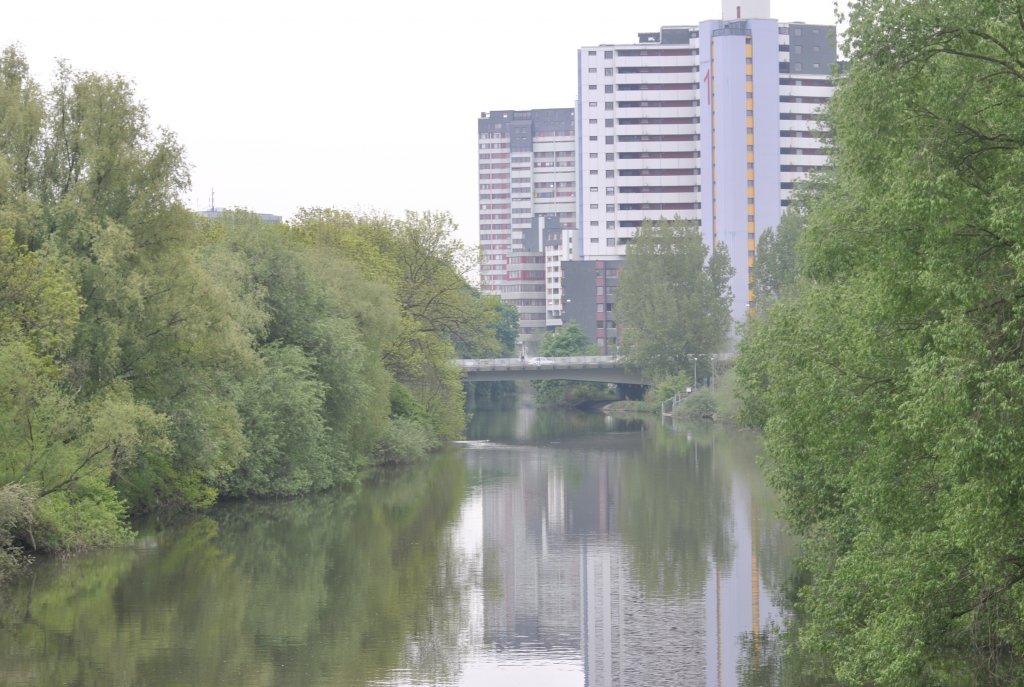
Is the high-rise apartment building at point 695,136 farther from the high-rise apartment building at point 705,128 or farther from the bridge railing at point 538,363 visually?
the bridge railing at point 538,363

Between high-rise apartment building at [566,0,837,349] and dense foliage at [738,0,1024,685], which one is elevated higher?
high-rise apartment building at [566,0,837,349]

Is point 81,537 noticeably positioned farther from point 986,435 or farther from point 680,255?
point 680,255

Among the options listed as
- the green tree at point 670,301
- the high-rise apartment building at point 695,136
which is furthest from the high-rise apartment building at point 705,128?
the green tree at point 670,301

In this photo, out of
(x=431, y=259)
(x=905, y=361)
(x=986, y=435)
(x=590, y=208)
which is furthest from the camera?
(x=590, y=208)

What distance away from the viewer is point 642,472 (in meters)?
65.9

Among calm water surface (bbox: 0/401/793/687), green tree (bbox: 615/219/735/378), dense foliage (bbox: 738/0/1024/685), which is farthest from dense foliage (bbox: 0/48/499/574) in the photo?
green tree (bbox: 615/219/735/378)

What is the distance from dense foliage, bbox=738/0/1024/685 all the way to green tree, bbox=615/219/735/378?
87352 mm

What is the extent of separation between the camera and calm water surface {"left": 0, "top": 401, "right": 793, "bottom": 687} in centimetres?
2745

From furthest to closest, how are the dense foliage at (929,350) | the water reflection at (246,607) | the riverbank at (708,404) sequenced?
the riverbank at (708,404), the water reflection at (246,607), the dense foliage at (929,350)

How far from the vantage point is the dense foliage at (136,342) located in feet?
126

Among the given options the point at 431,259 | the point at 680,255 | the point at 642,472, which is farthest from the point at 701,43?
the point at 642,472

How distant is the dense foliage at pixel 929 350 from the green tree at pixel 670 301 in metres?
87.4

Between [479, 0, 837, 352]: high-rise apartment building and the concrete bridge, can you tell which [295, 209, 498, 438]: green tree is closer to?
the concrete bridge

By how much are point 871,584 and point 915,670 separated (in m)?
2.46
